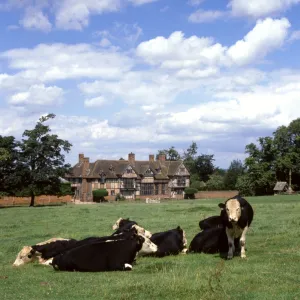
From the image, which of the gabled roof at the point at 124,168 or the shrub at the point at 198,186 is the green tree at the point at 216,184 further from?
the gabled roof at the point at 124,168

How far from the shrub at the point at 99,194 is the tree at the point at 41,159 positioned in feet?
91.8

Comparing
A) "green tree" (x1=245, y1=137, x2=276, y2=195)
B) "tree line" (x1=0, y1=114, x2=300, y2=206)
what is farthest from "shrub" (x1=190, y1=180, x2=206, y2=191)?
"green tree" (x1=245, y1=137, x2=276, y2=195)

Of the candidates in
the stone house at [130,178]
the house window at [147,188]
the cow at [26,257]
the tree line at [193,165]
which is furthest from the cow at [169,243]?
the house window at [147,188]

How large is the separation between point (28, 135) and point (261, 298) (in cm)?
7246

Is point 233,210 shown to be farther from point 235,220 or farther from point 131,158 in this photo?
point 131,158

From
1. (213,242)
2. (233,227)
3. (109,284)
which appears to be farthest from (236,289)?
(213,242)

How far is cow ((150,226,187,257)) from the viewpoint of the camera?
566 inches

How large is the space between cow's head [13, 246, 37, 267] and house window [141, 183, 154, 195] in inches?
4078

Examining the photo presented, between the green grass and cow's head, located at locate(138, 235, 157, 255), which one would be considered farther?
cow's head, located at locate(138, 235, 157, 255)

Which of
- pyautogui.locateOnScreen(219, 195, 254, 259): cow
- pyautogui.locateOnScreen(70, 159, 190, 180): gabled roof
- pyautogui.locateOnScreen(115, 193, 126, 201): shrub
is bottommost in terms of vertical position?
pyautogui.locateOnScreen(115, 193, 126, 201): shrub

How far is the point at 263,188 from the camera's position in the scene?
4326 inches

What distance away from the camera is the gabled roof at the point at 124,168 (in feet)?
373

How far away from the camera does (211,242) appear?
568 inches

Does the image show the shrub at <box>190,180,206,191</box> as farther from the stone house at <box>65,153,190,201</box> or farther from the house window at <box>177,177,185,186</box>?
the house window at <box>177,177,185,186</box>
